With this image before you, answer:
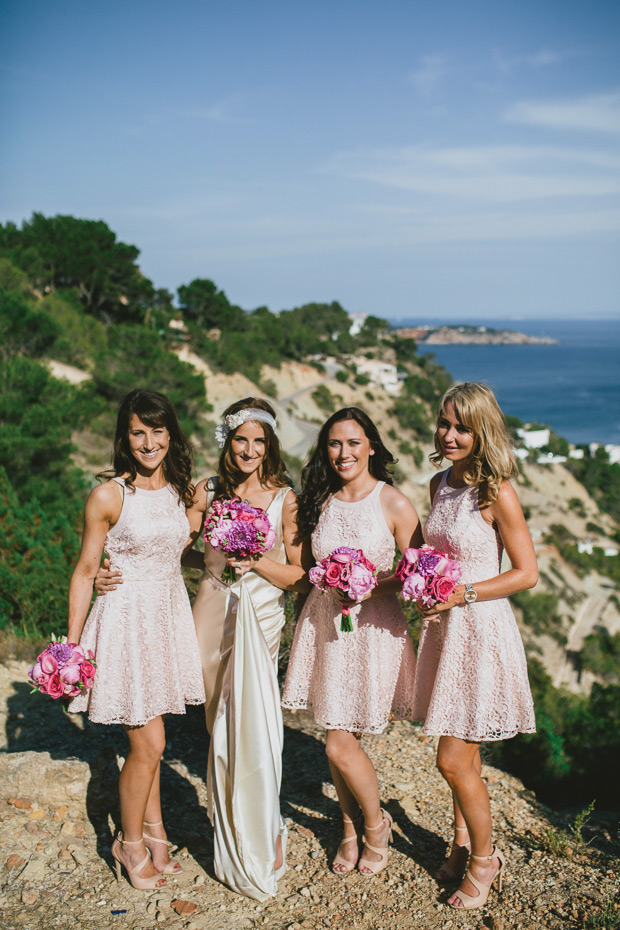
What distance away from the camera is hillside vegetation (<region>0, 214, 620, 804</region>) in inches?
314

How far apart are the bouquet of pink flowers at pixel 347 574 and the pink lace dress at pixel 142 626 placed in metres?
0.81

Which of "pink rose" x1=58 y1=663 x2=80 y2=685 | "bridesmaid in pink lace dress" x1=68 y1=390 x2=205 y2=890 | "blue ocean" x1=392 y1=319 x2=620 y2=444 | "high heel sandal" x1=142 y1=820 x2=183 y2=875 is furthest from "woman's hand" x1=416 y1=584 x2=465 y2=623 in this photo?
"blue ocean" x1=392 y1=319 x2=620 y2=444

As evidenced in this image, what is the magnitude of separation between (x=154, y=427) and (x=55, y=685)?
133 centimetres

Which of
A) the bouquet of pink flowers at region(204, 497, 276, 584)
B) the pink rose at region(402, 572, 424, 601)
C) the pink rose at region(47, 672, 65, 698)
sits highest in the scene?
the bouquet of pink flowers at region(204, 497, 276, 584)

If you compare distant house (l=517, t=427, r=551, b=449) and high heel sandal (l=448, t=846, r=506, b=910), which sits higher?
distant house (l=517, t=427, r=551, b=449)

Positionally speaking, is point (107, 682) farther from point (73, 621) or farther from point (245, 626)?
point (245, 626)

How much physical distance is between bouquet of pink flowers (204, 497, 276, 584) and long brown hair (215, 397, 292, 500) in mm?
420

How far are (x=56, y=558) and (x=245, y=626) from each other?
5235 millimetres

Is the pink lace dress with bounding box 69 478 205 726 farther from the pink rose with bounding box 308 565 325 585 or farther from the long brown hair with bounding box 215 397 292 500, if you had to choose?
the pink rose with bounding box 308 565 325 585

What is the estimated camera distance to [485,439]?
125 inches

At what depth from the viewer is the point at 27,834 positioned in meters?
3.81

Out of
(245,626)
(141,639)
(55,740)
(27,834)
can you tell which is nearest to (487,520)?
(245,626)

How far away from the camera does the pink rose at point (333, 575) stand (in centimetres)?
314

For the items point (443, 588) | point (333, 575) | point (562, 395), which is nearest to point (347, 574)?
point (333, 575)
